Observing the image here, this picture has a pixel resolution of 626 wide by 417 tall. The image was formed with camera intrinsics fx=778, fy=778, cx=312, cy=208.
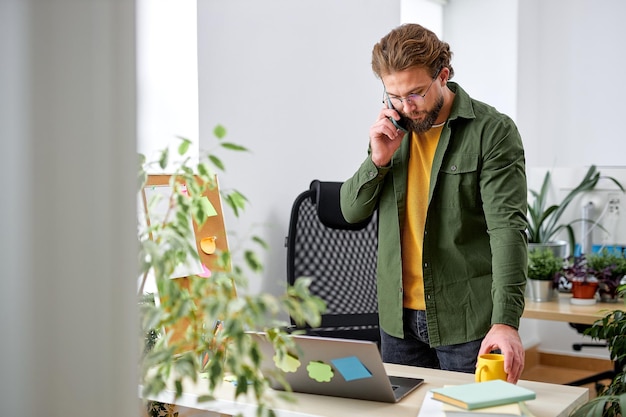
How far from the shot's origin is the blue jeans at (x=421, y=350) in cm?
205

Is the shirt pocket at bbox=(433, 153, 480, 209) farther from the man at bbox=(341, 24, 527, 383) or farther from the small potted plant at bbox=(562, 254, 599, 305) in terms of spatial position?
the small potted plant at bbox=(562, 254, 599, 305)

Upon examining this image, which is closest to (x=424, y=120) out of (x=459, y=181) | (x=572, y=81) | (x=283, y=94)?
(x=459, y=181)

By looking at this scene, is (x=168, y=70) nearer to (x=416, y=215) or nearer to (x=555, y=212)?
(x=416, y=215)

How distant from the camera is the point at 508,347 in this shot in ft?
5.50

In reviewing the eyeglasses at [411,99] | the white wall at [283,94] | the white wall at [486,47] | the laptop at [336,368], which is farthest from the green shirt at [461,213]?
the white wall at [486,47]

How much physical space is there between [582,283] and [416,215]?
4.39 feet

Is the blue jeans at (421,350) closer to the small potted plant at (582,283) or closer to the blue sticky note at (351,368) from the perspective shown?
the blue sticky note at (351,368)

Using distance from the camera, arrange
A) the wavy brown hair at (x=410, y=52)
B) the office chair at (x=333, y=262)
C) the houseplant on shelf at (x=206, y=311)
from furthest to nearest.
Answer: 1. the office chair at (x=333, y=262)
2. the wavy brown hair at (x=410, y=52)
3. the houseplant on shelf at (x=206, y=311)

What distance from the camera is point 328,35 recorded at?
3.37 m

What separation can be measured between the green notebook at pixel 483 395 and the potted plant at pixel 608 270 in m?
1.79

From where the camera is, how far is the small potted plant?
3135 mm

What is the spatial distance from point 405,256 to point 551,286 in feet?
4.42

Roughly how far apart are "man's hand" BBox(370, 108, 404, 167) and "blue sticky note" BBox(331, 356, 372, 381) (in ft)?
2.24

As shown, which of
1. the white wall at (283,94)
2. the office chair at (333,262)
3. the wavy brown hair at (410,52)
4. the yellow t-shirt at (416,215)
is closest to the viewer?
the wavy brown hair at (410,52)
